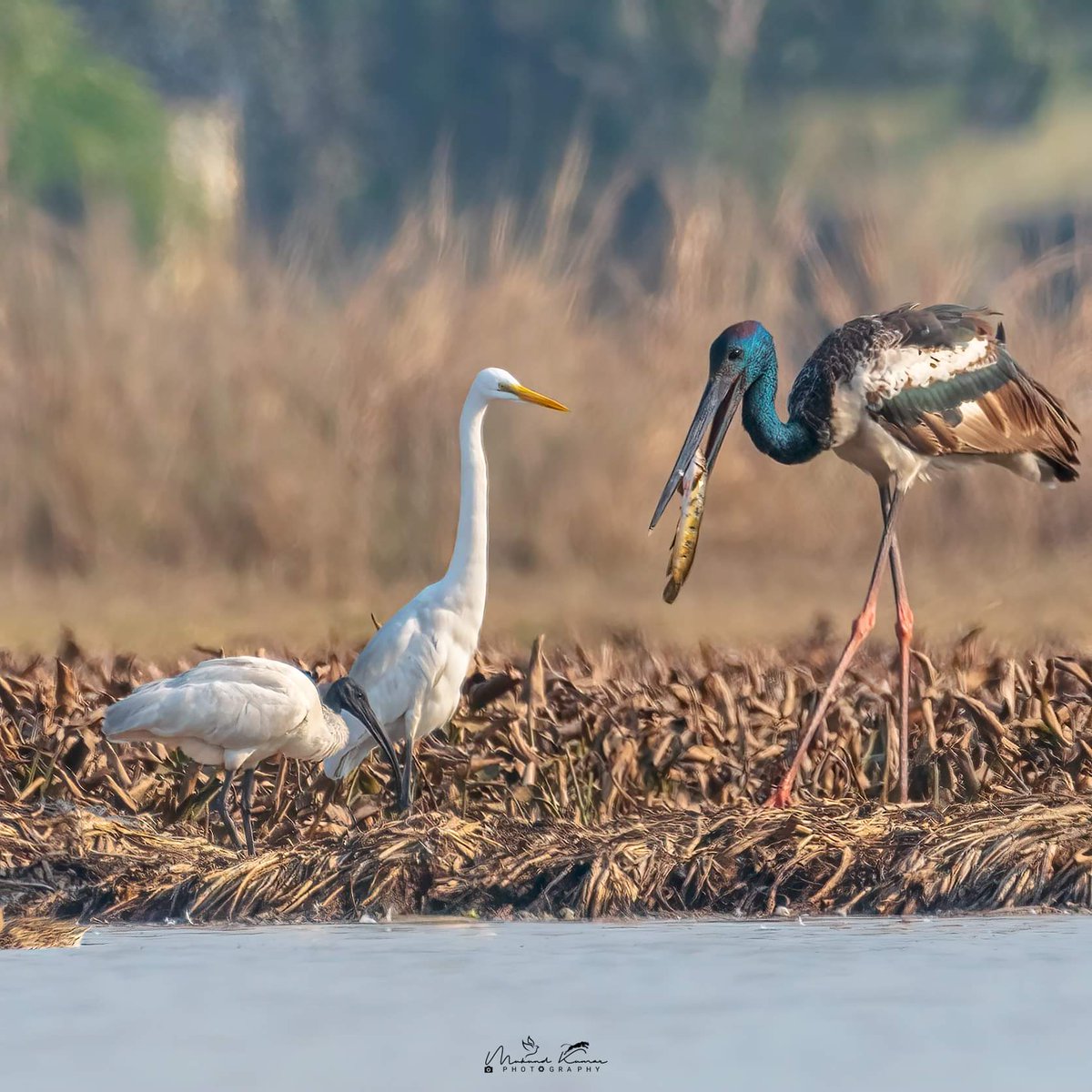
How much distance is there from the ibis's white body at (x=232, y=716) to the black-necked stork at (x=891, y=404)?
1.33 m

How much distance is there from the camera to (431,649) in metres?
7.87

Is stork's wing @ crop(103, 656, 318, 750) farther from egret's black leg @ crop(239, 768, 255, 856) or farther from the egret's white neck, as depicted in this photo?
the egret's white neck

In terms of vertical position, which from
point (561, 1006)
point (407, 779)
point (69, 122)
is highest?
point (69, 122)

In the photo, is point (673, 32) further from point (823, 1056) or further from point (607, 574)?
point (823, 1056)

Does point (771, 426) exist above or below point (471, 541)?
above

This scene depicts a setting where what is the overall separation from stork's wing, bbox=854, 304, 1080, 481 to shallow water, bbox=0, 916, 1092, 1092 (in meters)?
2.15

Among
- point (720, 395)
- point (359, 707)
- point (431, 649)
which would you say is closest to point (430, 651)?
point (431, 649)

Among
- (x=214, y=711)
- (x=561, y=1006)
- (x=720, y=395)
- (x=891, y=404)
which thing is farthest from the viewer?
(x=720, y=395)

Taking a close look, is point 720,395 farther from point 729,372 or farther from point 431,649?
point 431,649

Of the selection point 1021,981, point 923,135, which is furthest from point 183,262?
point 923,135

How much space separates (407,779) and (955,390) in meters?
2.18

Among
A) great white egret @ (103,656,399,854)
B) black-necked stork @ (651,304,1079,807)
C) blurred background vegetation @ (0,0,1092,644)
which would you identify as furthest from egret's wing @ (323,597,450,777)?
blurred background vegetation @ (0,0,1092,644)

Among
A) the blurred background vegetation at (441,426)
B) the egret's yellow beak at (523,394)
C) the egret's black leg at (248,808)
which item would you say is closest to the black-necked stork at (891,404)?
the egret's yellow beak at (523,394)

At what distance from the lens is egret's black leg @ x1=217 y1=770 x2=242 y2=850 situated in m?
7.34
